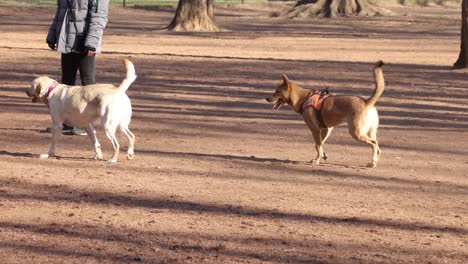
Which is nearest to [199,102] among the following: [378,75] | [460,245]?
[378,75]

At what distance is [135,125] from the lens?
53.9 feet

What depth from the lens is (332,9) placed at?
185ft

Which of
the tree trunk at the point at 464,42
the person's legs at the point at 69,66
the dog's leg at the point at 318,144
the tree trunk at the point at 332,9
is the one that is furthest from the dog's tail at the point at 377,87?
the tree trunk at the point at 332,9

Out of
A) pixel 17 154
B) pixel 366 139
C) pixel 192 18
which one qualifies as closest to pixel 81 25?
pixel 17 154

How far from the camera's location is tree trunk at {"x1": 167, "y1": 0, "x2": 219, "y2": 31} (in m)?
42.2

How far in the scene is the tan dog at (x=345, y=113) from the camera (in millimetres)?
12656

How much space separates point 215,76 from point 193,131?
8730 mm

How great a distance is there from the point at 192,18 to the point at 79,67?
28163 millimetres

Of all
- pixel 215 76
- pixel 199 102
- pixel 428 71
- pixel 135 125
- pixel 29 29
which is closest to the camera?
pixel 135 125

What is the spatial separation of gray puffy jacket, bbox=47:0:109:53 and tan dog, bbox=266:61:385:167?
245 cm

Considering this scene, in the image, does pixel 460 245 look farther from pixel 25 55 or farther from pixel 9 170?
pixel 25 55

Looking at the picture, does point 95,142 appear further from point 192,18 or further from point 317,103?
point 192,18

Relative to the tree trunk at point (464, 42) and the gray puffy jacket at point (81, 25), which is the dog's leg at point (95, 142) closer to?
the gray puffy jacket at point (81, 25)

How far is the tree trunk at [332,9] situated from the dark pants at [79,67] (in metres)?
41.2
